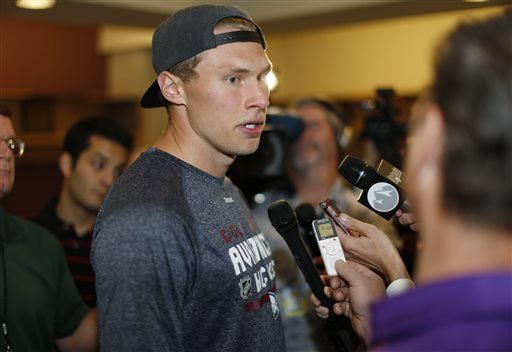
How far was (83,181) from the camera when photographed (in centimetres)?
291

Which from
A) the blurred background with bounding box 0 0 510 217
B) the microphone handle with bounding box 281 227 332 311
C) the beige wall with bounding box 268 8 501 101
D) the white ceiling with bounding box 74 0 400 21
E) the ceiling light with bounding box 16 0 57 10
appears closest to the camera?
the microphone handle with bounding box 281 227 332 311

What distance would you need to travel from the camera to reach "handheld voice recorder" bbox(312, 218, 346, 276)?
5.31ft

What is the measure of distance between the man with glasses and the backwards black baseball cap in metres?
0.59

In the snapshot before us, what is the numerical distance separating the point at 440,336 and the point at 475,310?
5cm

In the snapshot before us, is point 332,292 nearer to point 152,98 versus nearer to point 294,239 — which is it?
point 294,239

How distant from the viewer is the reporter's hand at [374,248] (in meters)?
1.64

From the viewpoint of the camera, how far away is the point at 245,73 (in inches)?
65.3

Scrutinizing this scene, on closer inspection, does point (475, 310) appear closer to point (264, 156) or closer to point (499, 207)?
point (499, 207)

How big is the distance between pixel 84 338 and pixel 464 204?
158 cm

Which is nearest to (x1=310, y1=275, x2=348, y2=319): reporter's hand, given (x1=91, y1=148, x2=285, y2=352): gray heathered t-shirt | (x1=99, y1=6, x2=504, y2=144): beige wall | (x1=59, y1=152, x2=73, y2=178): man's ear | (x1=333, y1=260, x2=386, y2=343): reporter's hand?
(x1=333, y1=260, x2=386, y2=343): reporter's hand

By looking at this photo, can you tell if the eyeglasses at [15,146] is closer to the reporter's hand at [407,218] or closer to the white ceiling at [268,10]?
the white ceiling at [268,10]

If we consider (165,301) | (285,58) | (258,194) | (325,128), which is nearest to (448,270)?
(165,301)

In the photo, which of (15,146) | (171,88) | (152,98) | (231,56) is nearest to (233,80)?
(231,56)

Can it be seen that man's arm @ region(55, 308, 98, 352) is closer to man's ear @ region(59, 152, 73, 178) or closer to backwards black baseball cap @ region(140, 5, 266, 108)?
backwards black baseball cap @ region(140, 5, 266, 108)
